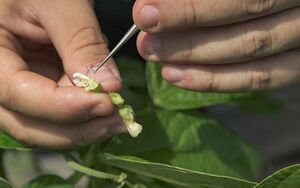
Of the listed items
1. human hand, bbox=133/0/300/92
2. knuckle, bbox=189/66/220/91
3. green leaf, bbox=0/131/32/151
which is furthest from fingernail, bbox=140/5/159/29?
green leaf, bbox=0/131/32/151

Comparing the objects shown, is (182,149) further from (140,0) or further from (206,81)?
(140,0)

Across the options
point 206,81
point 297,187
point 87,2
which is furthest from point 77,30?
point 297,187

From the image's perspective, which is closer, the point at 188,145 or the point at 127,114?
the point at 127,114

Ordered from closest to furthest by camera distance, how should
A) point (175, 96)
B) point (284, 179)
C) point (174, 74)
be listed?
point (284, 179) < point (174, 74) < point (175, 96)

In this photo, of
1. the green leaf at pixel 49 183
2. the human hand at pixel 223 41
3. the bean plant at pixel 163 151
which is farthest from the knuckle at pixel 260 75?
the green leaf at pixel 49 183

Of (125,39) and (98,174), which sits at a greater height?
(125,39)

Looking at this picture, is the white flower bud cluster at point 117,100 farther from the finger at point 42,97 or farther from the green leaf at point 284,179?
the green leaf at point 284,179

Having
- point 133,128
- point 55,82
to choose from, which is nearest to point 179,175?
point 133,128

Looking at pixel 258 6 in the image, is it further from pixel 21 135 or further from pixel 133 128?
pixel 21 135
